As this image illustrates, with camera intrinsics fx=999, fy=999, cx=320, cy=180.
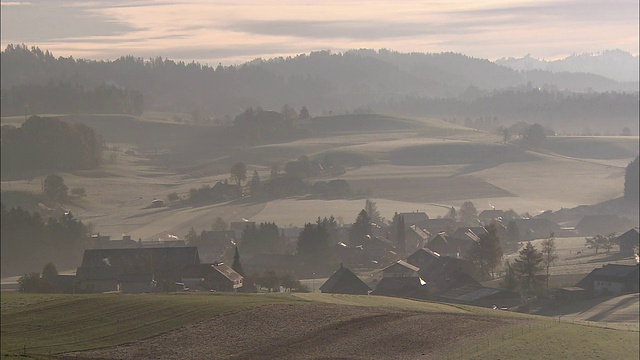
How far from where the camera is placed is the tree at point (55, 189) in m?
107

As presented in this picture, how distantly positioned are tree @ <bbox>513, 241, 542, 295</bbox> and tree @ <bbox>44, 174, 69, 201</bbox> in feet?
195

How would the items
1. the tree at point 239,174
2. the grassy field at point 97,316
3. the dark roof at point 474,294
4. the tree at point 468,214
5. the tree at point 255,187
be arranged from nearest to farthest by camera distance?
1. the grassy field at point 97,316
2. the dark roof at point 474,294
3. the tree at point 468,214
4. the tree at point 255,187
5. the tree at point 239,174

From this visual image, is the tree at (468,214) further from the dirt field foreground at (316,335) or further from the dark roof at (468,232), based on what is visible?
the dirt field foreground at (316,335)

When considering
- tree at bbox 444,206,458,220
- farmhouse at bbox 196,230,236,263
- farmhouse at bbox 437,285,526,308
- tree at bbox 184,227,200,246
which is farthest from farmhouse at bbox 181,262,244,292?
tree at bbox 444,206,458,220

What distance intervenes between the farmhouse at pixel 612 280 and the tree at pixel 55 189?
6200cm

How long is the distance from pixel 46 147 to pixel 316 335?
94118 millimetres

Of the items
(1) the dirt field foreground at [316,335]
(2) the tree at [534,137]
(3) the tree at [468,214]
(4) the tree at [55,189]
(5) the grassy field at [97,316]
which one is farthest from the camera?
(2) the tree at [534,137]

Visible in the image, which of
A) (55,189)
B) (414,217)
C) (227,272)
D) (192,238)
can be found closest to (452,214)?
(414,217)

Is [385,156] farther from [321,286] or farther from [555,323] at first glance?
[555,323]

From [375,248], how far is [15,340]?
44733 millimetres

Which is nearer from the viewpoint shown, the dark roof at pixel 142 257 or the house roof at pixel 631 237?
the dark roof at pixel 142 257

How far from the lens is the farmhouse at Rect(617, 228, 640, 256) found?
80.8 meters

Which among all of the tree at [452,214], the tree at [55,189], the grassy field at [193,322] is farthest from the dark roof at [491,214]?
the grassy field at [193,322]

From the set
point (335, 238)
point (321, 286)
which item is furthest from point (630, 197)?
point (321, 286)
